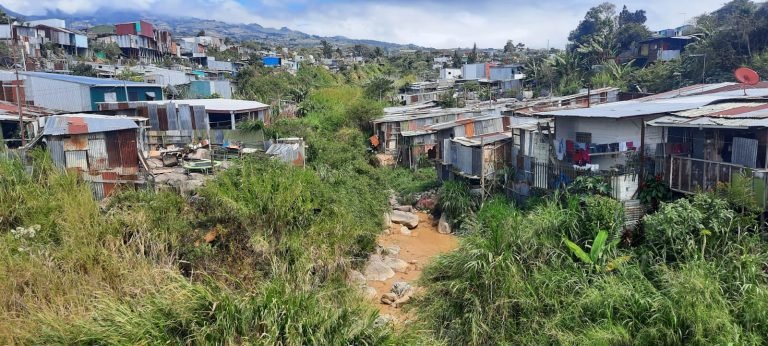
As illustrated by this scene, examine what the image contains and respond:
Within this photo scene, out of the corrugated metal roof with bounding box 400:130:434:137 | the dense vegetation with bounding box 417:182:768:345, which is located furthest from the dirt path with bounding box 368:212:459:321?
the corrugated metal roof with bounding box 400:130:434:137

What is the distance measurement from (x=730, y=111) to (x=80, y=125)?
61.3 ft

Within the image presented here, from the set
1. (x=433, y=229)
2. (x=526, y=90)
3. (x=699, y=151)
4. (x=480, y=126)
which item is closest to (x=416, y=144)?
(x=480, y=126)

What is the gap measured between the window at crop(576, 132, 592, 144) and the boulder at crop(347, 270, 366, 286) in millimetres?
7723

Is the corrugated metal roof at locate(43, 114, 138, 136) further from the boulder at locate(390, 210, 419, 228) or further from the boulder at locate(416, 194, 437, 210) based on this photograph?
the boulder at locate(416, 194, 437, 210)

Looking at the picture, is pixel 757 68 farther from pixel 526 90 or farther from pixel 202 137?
pixel 202 137

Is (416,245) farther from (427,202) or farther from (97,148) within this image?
(97,148)

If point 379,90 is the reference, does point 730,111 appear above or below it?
below

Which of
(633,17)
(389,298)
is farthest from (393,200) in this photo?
(633,17)

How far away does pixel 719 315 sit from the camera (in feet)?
26.0

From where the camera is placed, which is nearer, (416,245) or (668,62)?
(416,245)

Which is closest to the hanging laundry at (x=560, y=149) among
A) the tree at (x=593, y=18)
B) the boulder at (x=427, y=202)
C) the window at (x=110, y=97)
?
the boulder at (x=427, y=202)

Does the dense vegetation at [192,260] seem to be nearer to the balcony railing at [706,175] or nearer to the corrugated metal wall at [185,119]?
the balcony railing at [706,175]

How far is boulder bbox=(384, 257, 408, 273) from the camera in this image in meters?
15.0

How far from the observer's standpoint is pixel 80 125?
16.9 metres
